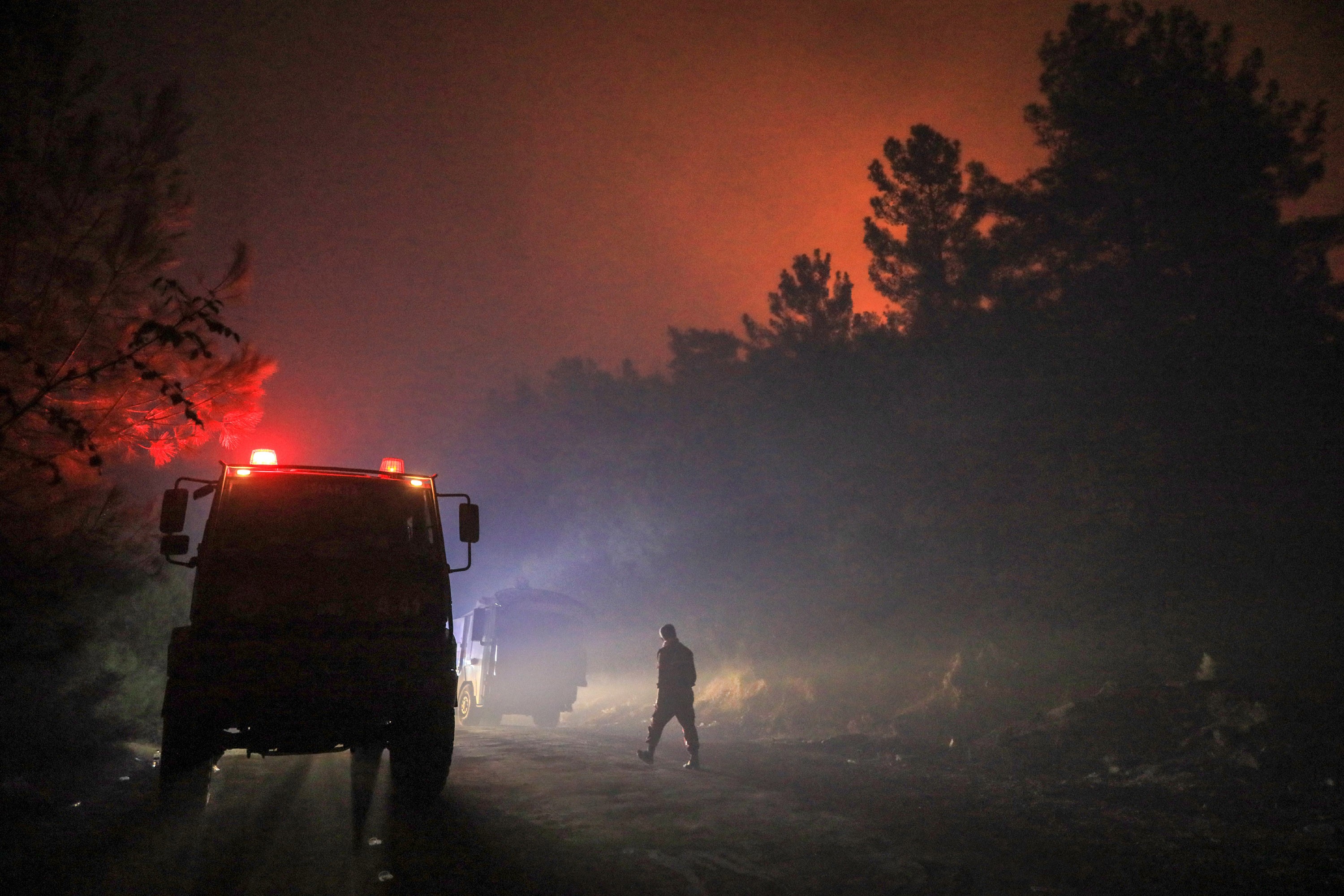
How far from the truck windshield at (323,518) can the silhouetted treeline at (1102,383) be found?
13.7 m

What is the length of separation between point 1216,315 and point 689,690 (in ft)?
39.4

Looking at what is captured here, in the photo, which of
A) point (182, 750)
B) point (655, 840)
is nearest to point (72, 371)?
point (182, 750)

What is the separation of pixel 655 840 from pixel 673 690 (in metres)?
6.13

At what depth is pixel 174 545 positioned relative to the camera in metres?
6.54

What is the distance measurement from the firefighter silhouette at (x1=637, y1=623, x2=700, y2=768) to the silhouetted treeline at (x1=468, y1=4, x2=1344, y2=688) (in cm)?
902

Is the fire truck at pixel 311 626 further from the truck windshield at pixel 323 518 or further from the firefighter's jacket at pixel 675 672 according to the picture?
the firefighter's jacket at pixel 675 672

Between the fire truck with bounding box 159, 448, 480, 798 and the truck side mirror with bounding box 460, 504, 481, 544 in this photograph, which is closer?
the fire truck with bounding box 159, 448, 480, 798

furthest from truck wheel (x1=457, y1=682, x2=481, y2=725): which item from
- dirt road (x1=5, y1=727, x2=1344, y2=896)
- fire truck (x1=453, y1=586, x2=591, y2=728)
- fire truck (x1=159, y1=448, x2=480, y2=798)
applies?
fire truck (x1=159, y1=448, x2=480, y2=798)

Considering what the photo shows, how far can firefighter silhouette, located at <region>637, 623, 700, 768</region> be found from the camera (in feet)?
38.7

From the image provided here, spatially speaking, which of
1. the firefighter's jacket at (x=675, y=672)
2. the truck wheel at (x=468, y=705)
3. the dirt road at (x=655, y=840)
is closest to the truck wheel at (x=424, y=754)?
the dirt road at (x=655, y=840)

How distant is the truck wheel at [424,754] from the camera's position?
634 cm

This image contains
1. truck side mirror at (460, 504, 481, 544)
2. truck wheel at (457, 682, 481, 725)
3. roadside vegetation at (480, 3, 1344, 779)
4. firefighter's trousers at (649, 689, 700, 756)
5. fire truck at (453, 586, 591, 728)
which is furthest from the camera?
truck wheel at (457, 682, 481, 725)

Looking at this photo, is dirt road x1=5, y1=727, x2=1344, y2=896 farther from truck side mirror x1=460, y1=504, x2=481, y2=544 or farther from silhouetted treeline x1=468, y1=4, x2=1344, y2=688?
silhouetted treeline x1=468, y1=4, x2=1344, y2=688

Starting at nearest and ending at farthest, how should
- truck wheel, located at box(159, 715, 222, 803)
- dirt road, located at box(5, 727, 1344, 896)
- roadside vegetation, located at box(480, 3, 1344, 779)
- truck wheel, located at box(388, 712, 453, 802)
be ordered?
1. dirt road, located at box(5, 727, 1344, 896)
2. truck wheel, located at box(159, 715, 222, 803)
3. truck wheel, located at box(388, 712, 453, 802)
4. roadside vegetation, located at box(480, 3, 1344, 779)
